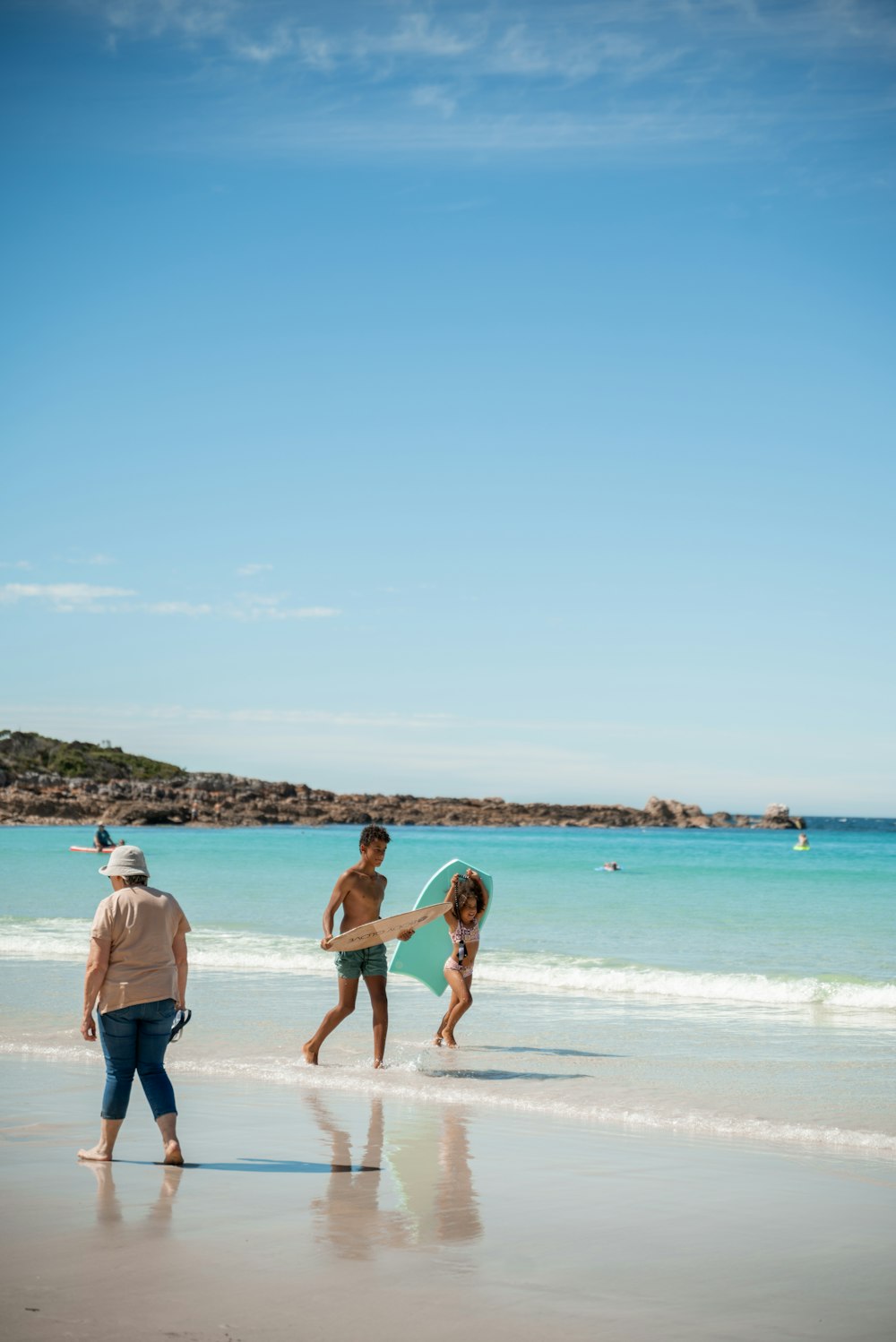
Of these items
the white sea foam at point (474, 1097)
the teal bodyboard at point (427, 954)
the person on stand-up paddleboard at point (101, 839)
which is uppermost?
the teal bodyboard at point (427, 954)

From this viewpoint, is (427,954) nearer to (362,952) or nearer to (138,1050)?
(362,952)

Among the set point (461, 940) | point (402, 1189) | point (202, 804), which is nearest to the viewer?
point (402, 1189)

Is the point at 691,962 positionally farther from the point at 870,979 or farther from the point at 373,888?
the point at 373,888

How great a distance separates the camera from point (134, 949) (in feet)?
20.7

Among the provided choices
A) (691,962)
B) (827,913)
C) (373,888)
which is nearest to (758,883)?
(827,913)

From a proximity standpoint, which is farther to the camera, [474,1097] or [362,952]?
[362,952]

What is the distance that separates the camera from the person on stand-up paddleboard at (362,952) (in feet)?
31.4

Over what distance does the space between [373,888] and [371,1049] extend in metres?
1.92

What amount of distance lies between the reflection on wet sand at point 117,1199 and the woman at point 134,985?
231mm

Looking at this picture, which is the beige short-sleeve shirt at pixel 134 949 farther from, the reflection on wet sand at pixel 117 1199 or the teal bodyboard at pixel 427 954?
the teal bodyboard at pixel 427 954

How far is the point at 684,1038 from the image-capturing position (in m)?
11.7

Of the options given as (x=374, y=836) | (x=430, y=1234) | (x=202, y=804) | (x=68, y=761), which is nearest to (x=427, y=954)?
(x=374, y=836)

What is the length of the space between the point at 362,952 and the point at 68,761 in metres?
137

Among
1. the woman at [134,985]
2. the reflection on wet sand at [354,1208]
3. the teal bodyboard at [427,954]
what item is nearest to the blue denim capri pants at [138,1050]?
the woman at [134,985]
